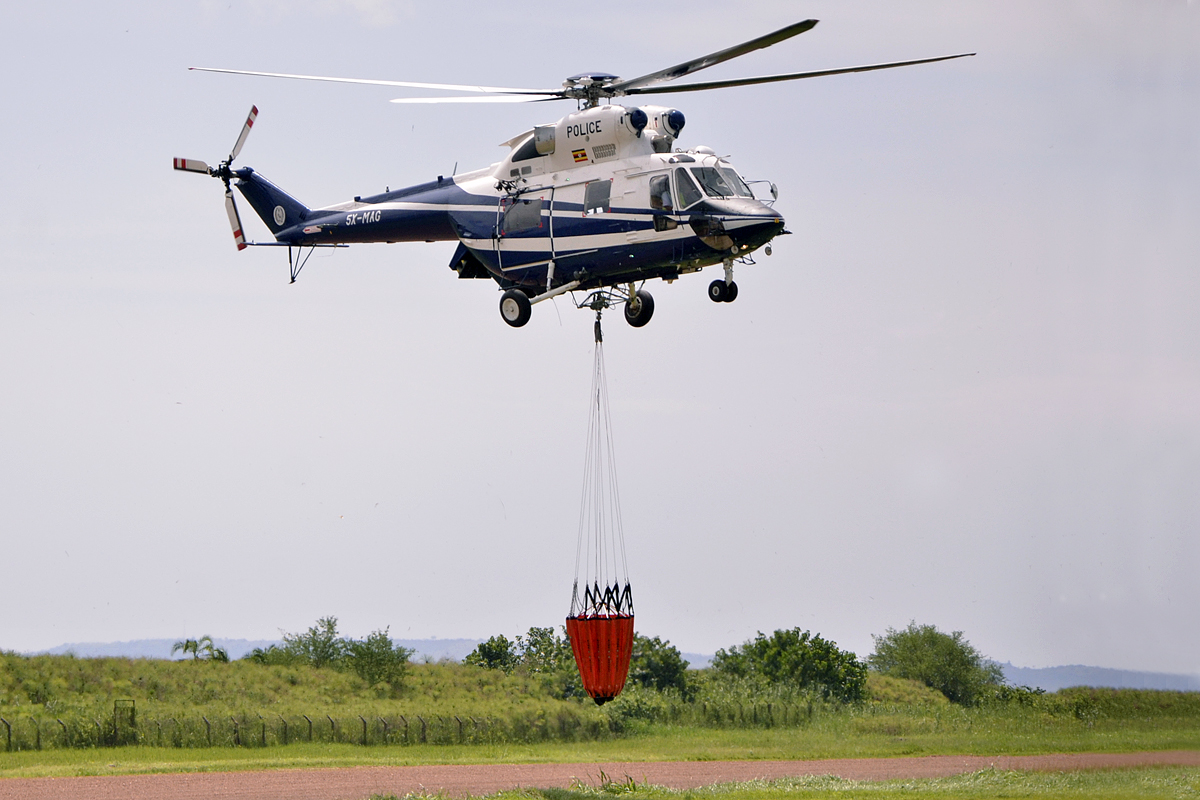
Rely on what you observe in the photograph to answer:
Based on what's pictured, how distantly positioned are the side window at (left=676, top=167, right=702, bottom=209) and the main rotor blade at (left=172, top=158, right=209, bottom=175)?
12.4 m

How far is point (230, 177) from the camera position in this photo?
104 ft

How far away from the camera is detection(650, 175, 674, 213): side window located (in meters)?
24.8

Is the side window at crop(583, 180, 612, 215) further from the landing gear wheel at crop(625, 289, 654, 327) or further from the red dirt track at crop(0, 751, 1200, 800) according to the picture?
the red dirt track at crop(0, 751, 1200, 800)

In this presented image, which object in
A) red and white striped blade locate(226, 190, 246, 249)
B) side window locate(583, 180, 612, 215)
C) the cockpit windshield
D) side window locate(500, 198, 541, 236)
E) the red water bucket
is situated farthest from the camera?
red and white striped blade locate(226, 190, 246, 249)

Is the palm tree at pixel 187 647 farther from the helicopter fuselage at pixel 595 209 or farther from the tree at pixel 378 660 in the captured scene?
the helicopter fuselage at pixel 595 209

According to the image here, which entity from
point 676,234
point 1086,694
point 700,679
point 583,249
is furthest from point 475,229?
point 700,679

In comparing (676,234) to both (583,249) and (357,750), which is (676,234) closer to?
(583,249)

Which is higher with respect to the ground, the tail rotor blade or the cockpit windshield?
the tail rotor blade

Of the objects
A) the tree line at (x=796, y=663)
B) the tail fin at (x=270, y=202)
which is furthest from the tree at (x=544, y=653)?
the tail fin at (x=270, y=202)

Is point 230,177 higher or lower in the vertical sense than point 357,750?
higher

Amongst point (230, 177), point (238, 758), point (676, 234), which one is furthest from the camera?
point (238, 758)

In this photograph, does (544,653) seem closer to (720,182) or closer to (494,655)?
(494,655)

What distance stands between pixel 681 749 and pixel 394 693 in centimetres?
1055

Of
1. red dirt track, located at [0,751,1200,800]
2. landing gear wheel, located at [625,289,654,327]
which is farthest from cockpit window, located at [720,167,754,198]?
red dirt track, located at [0,751,1200,800]
